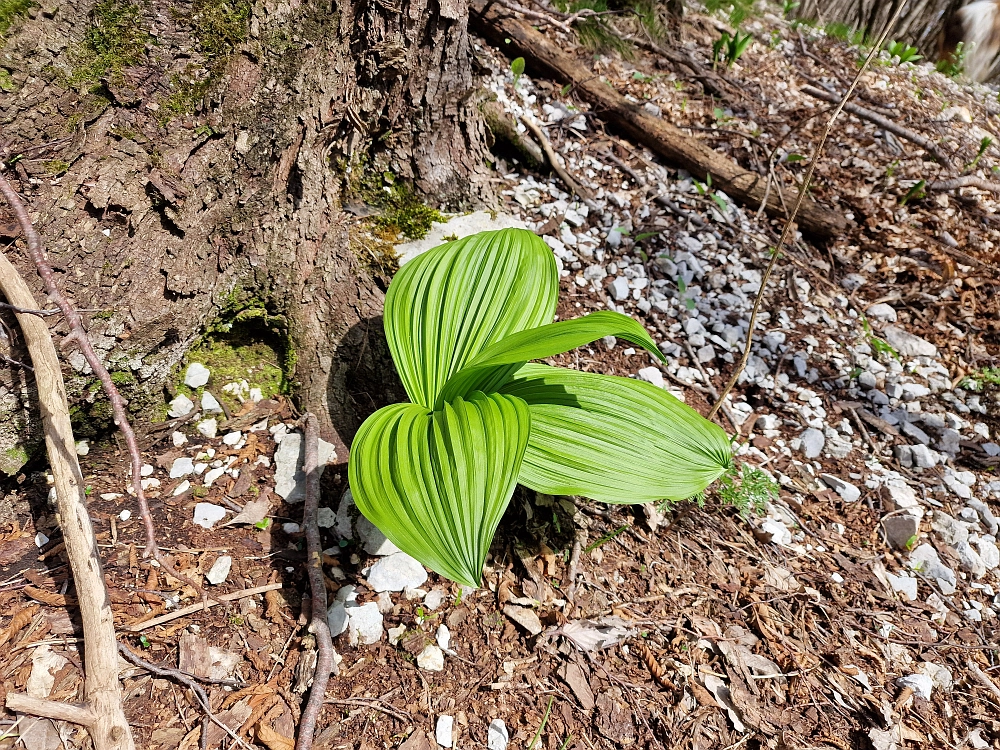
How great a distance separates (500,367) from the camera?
1741 millimetres

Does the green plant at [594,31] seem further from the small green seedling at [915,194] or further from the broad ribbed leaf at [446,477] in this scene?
the broad ribbed leaf at [446,477]

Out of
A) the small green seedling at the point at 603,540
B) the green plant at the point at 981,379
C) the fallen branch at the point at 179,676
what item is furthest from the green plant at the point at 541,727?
the green plant at the point at 981,379

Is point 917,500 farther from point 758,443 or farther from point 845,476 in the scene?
point 758,443

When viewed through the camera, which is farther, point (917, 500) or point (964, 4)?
point (964, 4)

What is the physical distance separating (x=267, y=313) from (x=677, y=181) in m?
2.46

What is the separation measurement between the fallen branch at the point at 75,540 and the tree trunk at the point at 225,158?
80 mm

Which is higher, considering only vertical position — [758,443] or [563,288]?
[563,288]

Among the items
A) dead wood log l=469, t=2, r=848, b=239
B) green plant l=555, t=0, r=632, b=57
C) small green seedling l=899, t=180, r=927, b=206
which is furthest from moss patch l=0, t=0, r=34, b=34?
small green seedling l=899, t=180, r=927, b=206

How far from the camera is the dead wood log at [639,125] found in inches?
133

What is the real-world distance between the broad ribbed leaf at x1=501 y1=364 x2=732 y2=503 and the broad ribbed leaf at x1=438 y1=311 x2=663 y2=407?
189 mm

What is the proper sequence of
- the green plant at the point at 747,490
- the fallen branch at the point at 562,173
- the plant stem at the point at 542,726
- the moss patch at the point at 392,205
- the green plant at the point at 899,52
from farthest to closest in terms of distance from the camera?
the green plant at the point at 899,52, the fallen branch at the point at 562,173, the moss patch at the point at 392,205, the green plant at the point at 747,490, the plant stem at the point at 542,726

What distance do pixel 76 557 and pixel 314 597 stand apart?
58 centimetres

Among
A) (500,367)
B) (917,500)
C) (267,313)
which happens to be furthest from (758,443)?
(267,313)

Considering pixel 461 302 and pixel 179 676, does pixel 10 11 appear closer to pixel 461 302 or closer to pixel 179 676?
pixel 461 302
